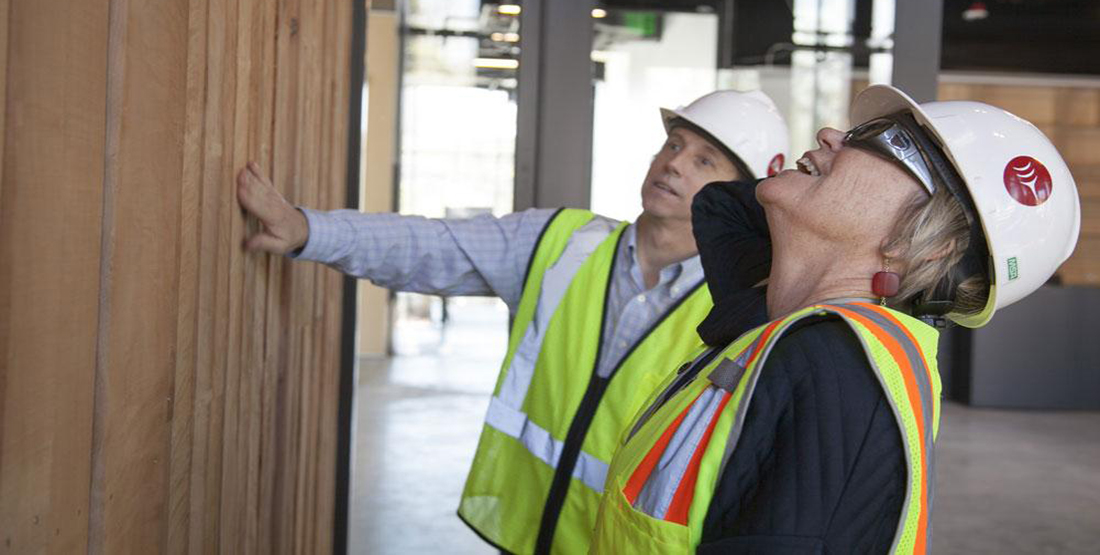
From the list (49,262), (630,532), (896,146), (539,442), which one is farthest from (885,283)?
(539,442)

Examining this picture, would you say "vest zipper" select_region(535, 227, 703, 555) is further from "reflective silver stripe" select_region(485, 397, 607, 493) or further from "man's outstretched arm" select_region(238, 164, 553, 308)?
"man's outstretched arm" select_region(238, 164, 553, 308)

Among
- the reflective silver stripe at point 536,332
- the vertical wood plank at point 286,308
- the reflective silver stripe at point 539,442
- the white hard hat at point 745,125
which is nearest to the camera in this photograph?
the vertical wood plank at point 286,308

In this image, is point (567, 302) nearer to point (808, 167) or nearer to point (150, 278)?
point (808, 167)

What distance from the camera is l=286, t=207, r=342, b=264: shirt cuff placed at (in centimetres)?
222

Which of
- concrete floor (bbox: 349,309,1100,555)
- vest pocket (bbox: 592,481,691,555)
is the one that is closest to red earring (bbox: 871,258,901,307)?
vest pocket (bbox: 592,481,691,555)

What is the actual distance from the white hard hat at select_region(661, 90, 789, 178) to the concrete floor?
9.68 feet

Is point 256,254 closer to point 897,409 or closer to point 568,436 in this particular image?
point 568,436

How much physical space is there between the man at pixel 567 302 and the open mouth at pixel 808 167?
2.80 ft

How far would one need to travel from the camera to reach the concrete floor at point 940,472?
5.71m

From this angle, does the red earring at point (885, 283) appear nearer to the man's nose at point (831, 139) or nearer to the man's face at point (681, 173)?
the man's nose at point (831, 139)

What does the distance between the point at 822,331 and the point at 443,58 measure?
724cm

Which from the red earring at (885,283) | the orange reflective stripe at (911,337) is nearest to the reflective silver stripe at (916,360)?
the orange reflective stripe at (911,337)

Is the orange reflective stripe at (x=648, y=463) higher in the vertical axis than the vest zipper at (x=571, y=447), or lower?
higher

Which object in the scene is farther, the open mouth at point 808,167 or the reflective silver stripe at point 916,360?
the open mouth at point 808,167
